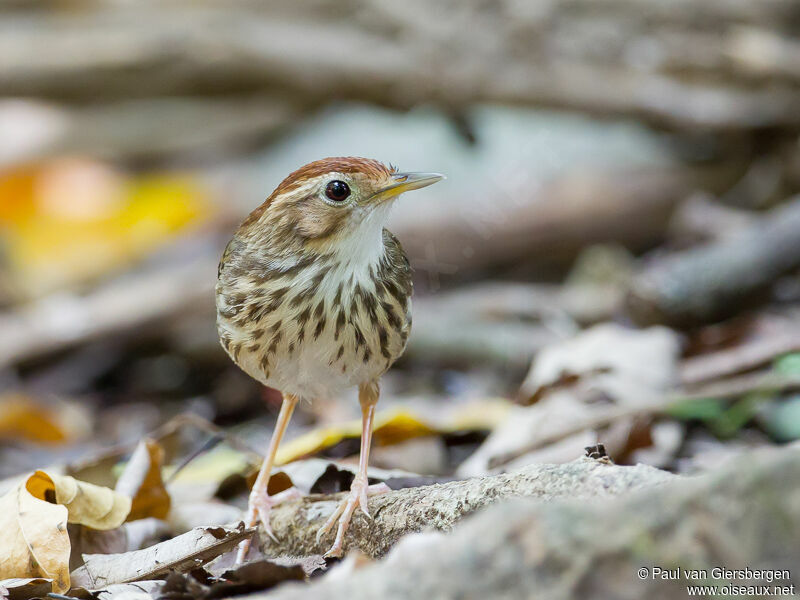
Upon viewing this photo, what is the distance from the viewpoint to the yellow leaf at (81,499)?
3.31m

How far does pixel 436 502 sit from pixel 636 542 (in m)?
1.10

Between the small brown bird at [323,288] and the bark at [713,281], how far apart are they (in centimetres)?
235

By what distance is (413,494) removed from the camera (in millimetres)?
3086

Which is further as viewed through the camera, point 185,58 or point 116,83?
point 116,83

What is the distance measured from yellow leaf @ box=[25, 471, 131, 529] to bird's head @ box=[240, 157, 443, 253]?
1.00 metres

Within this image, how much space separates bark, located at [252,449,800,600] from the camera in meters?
1.86

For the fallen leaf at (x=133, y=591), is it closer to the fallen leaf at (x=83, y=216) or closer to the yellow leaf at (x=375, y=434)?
the yellow leaf at (x=375, y=434)

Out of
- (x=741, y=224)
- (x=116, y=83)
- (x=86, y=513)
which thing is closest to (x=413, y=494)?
(x=86, y=513)

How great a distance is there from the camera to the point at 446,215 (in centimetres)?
811

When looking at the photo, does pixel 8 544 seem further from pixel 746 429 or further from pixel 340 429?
pixel 746 429

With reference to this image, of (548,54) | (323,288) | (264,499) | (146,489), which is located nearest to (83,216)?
(548,54)


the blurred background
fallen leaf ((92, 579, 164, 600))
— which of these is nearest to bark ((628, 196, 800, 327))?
the blurred background

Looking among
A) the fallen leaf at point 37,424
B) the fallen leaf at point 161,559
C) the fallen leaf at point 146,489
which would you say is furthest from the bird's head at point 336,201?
the fallen leaf at point 37,424

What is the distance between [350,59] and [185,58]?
1736 millimetres
